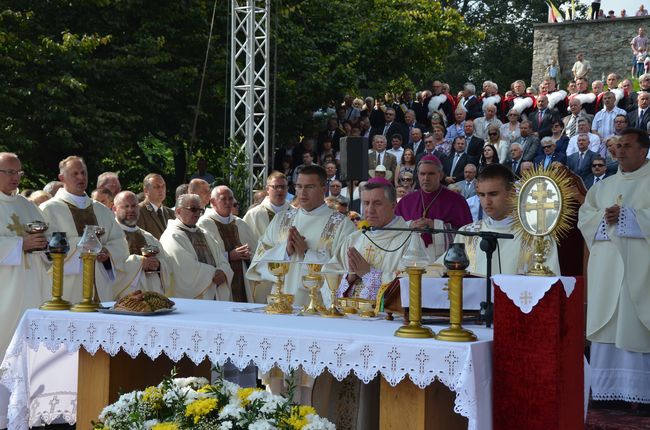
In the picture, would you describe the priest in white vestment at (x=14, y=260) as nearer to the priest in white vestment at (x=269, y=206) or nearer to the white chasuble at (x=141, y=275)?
the white chasuble at (x=141, y=275)

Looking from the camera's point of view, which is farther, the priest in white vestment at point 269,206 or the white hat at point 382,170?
the white hat at point 382,170

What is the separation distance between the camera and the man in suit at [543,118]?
55.8 feet

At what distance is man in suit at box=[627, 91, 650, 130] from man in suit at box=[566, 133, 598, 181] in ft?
5.39

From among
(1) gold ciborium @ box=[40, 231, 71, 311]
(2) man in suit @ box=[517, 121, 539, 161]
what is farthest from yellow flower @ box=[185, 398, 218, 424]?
(2) man in suit @ box=[517, 121, 539, 161]

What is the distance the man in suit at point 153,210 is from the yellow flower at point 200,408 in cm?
658

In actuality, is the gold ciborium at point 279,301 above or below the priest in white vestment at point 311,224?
below

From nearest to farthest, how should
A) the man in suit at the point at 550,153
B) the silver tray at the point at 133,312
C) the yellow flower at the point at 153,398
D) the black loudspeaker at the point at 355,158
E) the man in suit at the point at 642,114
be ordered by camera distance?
1. the yellow flower at the point at 153,398
2. the silver tray at the point at 133,312
3. the black loudspeaker at the point at 355,158
4. the man in suit at the point at 550,153
5. the man in suit at the point at 642,114

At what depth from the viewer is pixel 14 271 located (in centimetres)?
826

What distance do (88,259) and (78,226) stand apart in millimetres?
3053

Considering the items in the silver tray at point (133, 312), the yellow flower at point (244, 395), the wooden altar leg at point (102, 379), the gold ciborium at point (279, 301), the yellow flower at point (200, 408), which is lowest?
the wooden altar leg at point (102, 379)

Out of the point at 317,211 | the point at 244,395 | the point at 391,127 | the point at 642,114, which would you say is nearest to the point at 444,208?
the point at 317,211

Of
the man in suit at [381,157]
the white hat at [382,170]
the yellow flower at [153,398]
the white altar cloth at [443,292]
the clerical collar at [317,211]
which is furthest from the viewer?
the man in suit at [381,157]

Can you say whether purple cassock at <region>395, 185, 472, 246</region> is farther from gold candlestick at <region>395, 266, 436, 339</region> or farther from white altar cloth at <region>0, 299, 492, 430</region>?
gold candlestick at <region>395, 266, 436, 339</region>

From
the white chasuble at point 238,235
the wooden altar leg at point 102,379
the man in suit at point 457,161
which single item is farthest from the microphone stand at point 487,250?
the man in suit at point 457,161
